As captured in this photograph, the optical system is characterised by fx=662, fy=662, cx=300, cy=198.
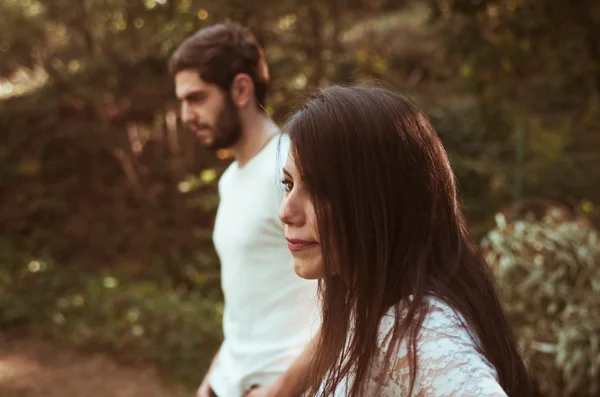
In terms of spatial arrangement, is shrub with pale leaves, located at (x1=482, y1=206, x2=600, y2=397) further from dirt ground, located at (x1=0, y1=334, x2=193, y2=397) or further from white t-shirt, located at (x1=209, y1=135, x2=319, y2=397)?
dirt ground, located at (x1=0, y1=334, x2=193, y2=397)

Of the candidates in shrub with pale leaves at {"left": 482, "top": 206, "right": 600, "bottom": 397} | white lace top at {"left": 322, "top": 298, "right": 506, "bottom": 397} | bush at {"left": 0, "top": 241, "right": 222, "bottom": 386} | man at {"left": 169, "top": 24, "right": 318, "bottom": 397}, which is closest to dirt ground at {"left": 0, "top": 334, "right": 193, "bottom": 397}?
bush at {"left": 0, "top": 241, "right": 222, "bottom": 386}

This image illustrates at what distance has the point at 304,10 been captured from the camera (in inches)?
252

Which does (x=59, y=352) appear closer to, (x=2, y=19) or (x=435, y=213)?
(x=2, y=19)

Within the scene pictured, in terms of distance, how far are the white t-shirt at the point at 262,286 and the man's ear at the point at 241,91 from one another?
0.13 metres

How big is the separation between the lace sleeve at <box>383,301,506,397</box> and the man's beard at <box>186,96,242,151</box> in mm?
1003

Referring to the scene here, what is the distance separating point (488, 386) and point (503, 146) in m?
7.74

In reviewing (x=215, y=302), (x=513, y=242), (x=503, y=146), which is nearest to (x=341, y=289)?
(x=513, y=242)

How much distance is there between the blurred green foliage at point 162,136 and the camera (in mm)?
5594

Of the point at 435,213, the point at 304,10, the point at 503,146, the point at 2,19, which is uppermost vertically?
the point at 2,19

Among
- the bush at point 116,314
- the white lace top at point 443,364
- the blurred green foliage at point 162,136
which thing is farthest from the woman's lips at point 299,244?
the bush at point 116,314

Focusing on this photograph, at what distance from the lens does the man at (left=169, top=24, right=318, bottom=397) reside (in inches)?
63.6

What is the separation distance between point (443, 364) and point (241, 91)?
1133 millimetres

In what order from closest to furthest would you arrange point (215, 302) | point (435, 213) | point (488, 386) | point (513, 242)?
1. point (488, 386)
2. point (435, 213)
3. point (513, 242)
4. point (215, 302)

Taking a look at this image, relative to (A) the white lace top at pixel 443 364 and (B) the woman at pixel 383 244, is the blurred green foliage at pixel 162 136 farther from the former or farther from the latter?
(A) the white lace top at pixel 443 364
